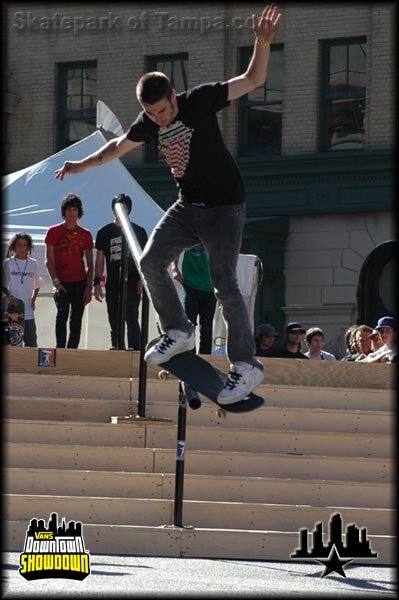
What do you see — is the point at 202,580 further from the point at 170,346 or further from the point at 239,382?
the point at 170,346

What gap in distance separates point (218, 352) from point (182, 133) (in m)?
7.59

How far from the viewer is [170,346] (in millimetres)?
8641

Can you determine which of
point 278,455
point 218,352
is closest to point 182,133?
point 278,455

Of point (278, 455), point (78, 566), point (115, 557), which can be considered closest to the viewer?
point (78, 566)

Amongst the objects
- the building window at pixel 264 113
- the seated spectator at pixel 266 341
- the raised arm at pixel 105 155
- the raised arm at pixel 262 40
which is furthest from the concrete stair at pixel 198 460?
the building window at pixel 264 113

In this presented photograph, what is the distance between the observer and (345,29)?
28578 mm

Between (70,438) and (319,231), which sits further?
(319,231)

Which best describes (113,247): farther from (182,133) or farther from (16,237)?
(182,133)

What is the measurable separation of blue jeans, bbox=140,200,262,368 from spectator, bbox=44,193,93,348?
17.0ft

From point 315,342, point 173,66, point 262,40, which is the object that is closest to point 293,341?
point 315,342

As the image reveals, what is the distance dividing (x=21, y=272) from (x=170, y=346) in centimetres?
565

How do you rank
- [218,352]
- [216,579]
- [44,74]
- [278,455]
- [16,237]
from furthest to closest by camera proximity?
[44,74] < [218,352] < [16,237] < [278,455] < [216,579]

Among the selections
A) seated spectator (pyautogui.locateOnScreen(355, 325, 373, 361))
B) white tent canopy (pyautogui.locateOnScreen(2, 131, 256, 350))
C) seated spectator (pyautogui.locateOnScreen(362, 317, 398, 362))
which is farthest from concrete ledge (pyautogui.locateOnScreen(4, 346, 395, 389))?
white tent canopy (pyautogui.locateOnScreen(2, 131, 256, 350))

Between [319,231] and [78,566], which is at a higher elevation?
[319,231]
